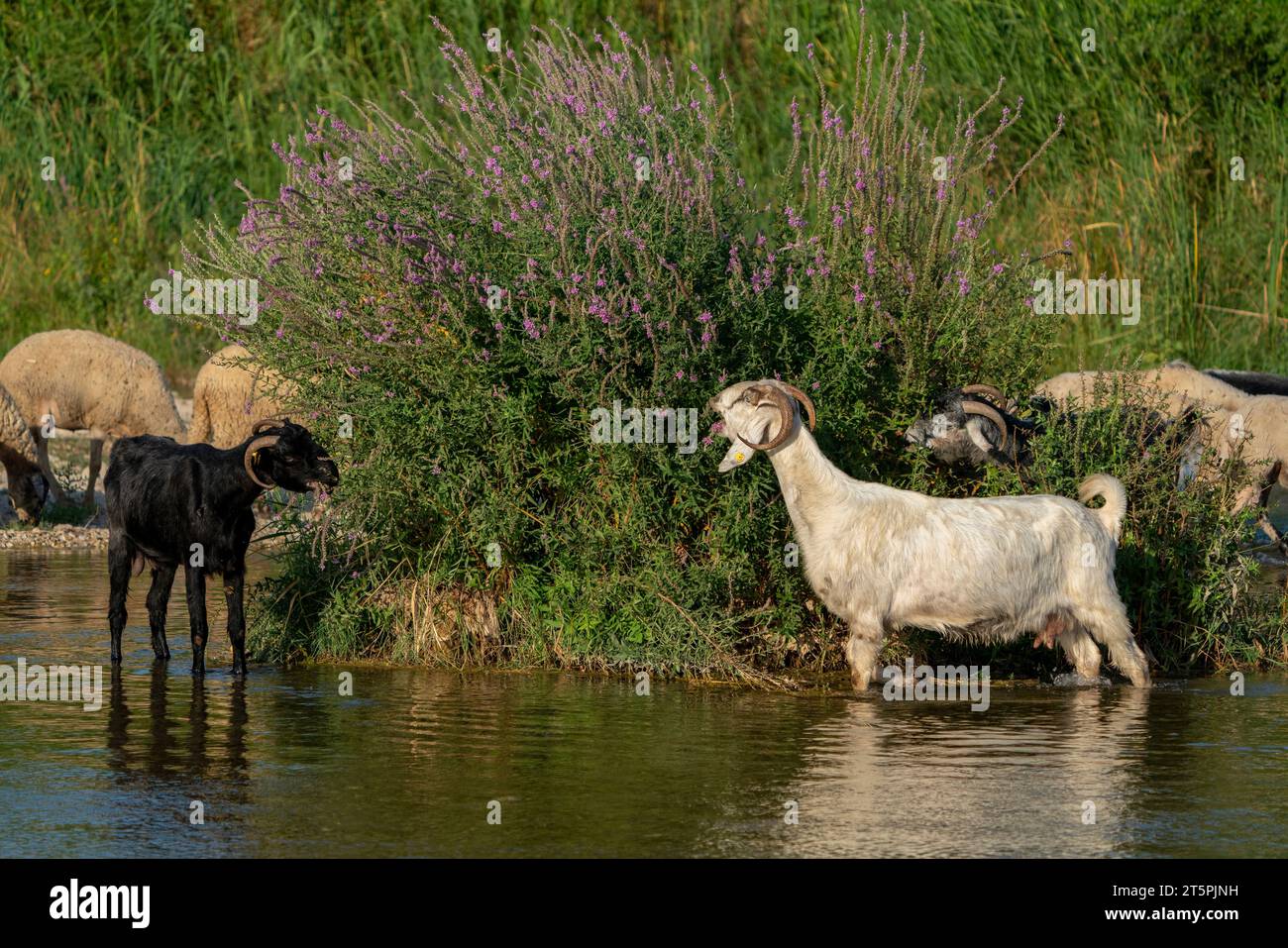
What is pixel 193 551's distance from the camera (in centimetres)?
1093

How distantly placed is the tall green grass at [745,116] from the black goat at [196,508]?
858 cm

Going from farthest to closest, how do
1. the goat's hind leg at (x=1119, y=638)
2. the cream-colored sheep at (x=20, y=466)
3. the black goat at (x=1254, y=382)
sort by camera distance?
1. the cream-colored sheep at (x=20, y=466)
2. the black goat at (x=1254, y=382)
3. the goat's hind leg at (x=1119, y=638)

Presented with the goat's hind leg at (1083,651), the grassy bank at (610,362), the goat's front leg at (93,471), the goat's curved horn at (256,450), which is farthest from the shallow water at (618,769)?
the goat's front leg at (93,471)

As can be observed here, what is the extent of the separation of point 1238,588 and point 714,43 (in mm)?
17836

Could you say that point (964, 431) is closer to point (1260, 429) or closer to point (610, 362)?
point (610, 362)

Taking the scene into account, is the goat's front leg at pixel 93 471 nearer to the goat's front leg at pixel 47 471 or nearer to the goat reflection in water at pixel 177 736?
the goat's front leg at pixel 47 471

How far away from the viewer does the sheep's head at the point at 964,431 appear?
10.8 meters

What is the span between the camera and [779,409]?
391 inches

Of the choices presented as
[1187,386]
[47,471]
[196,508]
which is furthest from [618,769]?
[47,471]

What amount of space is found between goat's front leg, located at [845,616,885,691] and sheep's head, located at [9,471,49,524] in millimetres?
10238

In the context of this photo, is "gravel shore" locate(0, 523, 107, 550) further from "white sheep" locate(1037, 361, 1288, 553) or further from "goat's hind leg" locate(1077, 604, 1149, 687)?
"goat's hind leg" locate(1077, 604, 1149, 687)

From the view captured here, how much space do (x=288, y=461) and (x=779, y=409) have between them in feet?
8.89

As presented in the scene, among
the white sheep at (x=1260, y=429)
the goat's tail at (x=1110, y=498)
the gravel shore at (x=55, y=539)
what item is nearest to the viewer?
the goat's tail at (x=1110, y=498)

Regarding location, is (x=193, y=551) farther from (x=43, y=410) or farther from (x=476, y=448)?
(x=43, y=410)
